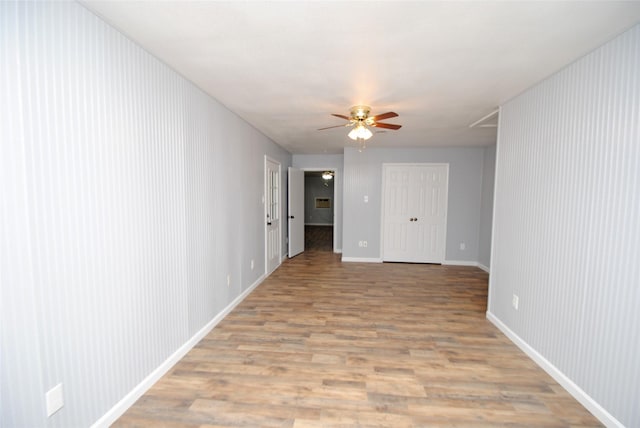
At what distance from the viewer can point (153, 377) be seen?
2105 mm

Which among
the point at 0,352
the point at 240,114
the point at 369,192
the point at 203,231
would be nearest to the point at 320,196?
the point at 369,192

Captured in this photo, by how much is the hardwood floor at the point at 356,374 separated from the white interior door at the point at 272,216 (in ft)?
4.28

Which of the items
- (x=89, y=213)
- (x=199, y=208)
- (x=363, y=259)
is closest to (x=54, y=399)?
(x=89, y=213)

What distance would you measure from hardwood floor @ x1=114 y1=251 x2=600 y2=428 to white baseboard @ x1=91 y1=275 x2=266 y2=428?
2.0 inches

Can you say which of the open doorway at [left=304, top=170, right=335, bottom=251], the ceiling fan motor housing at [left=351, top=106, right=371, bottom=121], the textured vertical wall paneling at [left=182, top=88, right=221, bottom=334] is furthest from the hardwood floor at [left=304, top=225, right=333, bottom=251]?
the ceiling fan motor housing at [left=351, top=106, right=371, bottom=121]

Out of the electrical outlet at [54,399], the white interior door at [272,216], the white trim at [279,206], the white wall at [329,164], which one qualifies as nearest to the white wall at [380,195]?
the white wall at [329,164]

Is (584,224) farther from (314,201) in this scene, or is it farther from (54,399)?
(314,201)

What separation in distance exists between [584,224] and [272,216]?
14.0 ft

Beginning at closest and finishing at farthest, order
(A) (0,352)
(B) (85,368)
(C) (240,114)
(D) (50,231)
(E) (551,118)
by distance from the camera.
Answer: (A) (0,352)
(D) (50,231)
(B) (85,368)
(E) (551,118)
(C) (240,114)

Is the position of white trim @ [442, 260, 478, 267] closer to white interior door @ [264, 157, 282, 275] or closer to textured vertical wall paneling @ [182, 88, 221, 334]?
white interior door @ [264, 157, 282, 275]

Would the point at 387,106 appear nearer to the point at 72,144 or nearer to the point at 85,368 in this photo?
the point at 72,144

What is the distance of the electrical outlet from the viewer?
139 centimetres

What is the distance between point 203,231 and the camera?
2787 mm

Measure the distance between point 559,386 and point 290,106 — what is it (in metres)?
3.40
